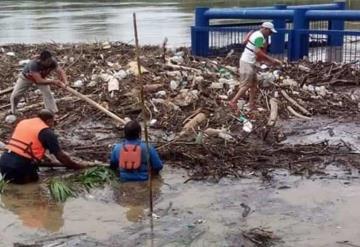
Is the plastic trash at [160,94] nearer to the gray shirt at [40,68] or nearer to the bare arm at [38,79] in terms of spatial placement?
the gray shirt at [40,68]

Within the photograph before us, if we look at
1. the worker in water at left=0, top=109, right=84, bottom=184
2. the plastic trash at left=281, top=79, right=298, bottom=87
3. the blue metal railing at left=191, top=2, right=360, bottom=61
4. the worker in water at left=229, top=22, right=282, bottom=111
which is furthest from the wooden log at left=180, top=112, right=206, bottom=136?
the blue metal railing at left=191, top=2, right=360, bottom=61

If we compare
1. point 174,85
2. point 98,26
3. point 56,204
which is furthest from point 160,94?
point 98,26

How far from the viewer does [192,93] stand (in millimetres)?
10828

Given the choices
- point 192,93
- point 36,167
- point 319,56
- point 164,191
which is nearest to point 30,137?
point 36,167

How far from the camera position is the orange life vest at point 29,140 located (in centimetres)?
727

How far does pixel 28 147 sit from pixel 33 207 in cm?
74

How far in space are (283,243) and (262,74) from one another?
639 cm

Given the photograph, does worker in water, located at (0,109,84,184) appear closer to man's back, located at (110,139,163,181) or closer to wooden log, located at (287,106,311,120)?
man's back, located at (110,139,163,181)

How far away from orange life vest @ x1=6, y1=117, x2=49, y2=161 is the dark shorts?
0.23ft

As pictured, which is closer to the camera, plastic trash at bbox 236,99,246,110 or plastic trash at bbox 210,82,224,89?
plastic trash at bbox 236,99,246,110

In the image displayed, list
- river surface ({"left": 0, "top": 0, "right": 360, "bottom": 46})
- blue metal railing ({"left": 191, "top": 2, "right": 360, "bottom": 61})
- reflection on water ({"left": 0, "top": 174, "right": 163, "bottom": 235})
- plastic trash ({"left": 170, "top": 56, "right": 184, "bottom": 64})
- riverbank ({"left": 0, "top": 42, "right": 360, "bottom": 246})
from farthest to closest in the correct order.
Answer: river surface ({"left": 0, "top": 0, "right": 360, "bottom": 46})
blue metal railing ({"left": 191, "top": 2, "right": 360, "bottom": 61})
plastic trash ({"left": 170, "top": 56, "right": 184, "bottom": 64})
reflection on water ({"left": 0, "top": 174, "right": 163, "bottom": 235})
riverbank ({"left": 0, "top": 42, "right": 360, "bottom": 246})

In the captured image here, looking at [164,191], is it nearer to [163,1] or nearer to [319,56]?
[319,56]

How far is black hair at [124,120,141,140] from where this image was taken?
7297 millimetres

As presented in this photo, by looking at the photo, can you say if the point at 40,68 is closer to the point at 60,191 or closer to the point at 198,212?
the point at 60,191
